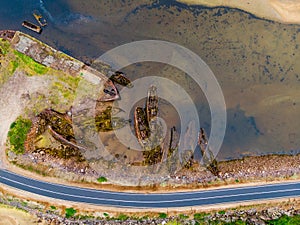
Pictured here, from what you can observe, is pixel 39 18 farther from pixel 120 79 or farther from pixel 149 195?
pixel 149 195

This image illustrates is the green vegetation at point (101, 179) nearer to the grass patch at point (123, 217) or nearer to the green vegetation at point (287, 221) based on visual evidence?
the grass patch at point (123, 217)

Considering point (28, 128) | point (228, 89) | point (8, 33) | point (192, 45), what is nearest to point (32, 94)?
point (28, 128)

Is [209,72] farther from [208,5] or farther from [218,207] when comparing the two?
[218,207]

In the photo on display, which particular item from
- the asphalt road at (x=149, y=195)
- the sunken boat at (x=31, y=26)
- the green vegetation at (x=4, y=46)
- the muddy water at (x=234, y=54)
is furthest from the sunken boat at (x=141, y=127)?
the green vegetation at (x=4, y=46)

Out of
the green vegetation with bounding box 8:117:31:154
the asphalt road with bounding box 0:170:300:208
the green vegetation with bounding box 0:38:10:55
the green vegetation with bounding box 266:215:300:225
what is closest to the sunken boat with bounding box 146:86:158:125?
the asphalt road with bounding box 0:170:300:208

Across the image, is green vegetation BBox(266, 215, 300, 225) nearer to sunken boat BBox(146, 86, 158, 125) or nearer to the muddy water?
the muddy water

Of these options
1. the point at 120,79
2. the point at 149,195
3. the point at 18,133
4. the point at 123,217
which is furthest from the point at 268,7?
the point at 18,133
